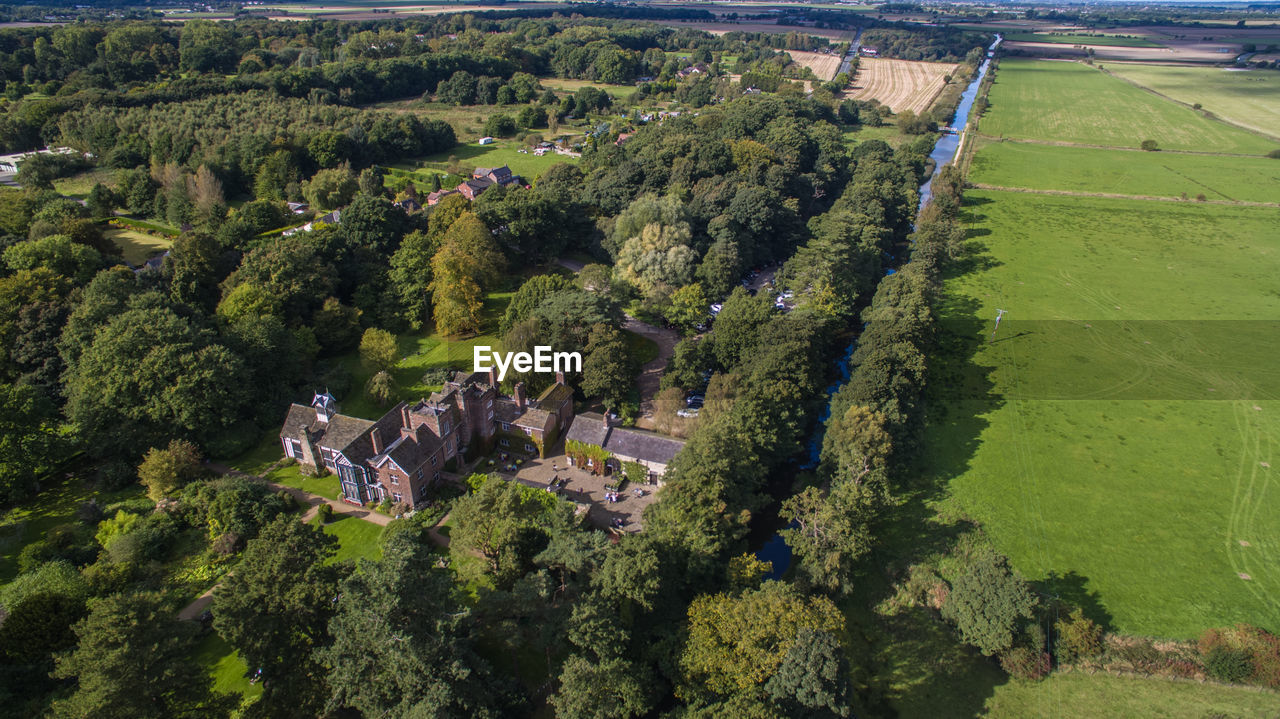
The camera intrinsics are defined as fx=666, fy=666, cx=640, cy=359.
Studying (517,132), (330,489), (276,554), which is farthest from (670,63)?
(276,554)

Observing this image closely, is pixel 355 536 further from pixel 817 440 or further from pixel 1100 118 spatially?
pixel 1100 118

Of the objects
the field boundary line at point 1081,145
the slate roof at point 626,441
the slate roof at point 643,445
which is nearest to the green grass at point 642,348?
the slate roof at point 626,441

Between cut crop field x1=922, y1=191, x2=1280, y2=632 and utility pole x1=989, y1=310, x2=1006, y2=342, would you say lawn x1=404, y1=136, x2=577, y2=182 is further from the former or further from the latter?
utility pole x1=989, y1=310, x2=1006, y2=342

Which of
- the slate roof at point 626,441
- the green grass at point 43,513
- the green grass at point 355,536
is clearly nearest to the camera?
the green grass at point 43,513

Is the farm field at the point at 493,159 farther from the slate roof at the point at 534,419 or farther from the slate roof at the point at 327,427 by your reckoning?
the slate roof at the point at 327,427

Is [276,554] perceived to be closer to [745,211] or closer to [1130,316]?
[745,211]

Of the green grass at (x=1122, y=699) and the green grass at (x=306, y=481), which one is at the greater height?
the green grass at (x=1122, y=699)

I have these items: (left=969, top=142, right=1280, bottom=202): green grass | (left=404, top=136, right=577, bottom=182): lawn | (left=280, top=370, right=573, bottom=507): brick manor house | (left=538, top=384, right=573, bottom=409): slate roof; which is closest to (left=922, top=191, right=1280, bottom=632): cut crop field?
(left=969, top=142, right=1280, bottom=202): green grass
